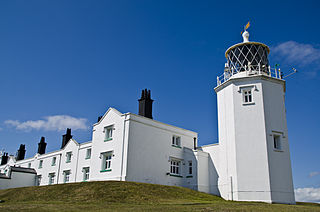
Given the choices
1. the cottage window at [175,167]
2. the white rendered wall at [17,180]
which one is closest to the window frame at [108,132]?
the cottage window at [175,167]

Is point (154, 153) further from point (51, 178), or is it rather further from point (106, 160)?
point (51, 178)

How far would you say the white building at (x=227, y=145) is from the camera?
68.6 ft

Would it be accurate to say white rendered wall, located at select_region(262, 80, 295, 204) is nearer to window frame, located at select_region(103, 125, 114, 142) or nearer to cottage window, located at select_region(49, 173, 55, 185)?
window frame, located at select_region(103, 125, 114, 142)

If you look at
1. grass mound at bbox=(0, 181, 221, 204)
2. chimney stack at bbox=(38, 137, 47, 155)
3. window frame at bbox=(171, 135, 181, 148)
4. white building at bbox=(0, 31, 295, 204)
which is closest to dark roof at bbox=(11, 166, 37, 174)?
chimney stack at bbox=(38, 137, 47, 155)

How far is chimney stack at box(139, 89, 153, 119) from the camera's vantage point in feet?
91.1

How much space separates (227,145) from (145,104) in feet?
29.6

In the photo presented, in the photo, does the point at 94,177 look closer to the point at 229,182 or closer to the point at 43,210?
the point at 229,182

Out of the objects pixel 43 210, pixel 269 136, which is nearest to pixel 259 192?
pixel 269 136

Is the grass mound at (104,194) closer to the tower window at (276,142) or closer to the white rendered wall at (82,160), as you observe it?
the tower window at (276,142)

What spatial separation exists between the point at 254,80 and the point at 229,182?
818 centimetres

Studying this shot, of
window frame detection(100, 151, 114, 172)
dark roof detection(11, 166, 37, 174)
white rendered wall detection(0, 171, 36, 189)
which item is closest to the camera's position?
window frame detection(100, 151, 114, 172)

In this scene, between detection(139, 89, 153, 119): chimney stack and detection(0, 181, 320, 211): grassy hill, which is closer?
detection(0, 181, 320, 211): grassy hill

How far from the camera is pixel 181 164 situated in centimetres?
2795

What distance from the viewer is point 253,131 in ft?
71.1
